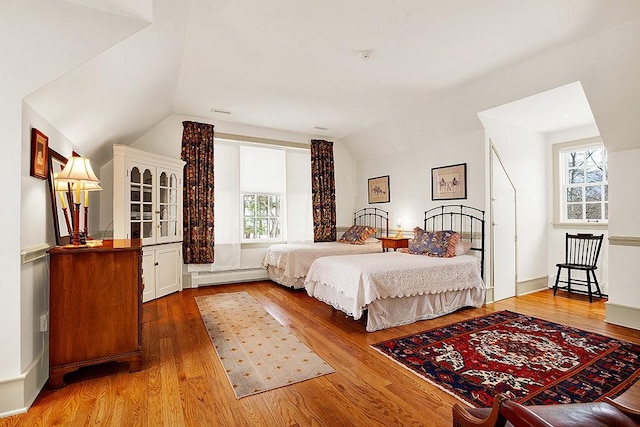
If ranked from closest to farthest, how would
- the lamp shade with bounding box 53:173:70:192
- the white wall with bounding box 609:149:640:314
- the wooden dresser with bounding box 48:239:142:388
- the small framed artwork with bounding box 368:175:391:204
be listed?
the wooden dresser with bounding box 48:239:142:388 → the lamp shade with bounding box 53:173:70:192 → the white wall with bounding box 609:149:640:314 → the small framed artwork with bounding box 368:175:391:204

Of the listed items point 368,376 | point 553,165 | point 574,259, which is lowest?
point 368,376

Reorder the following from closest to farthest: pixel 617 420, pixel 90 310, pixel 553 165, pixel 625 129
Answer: pixel 617 420 < pixel 90 310 < pixel 625 129 < pixel 553 165

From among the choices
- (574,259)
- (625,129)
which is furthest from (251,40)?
(574,259)

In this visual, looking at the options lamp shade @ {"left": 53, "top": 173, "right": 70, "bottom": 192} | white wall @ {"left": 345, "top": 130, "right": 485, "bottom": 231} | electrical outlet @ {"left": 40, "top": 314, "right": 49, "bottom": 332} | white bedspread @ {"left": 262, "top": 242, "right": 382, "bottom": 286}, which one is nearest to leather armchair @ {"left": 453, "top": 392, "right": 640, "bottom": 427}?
electrical outlet @ {"left": 40, "top": 314, "right": 49, "bottom": 332}

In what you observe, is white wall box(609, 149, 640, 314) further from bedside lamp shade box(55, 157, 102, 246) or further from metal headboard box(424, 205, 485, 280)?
bedside lamp shade box(55, 157, 102, 246)

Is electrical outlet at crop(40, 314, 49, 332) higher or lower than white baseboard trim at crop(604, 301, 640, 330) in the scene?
higher

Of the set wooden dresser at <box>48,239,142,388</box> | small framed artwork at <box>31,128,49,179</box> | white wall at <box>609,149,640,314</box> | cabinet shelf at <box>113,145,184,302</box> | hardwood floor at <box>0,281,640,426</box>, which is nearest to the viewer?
hardwood floor at <box>0,281,640,426</box>

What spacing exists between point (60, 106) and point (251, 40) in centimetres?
161

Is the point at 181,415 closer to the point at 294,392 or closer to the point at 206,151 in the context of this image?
the point at 294,392

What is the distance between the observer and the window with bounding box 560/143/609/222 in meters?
4.68

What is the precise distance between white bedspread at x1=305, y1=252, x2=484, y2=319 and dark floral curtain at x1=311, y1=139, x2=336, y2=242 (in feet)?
7.46

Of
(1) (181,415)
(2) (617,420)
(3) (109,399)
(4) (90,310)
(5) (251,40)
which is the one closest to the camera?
(2) (617,420)

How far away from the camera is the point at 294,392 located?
7.07ft

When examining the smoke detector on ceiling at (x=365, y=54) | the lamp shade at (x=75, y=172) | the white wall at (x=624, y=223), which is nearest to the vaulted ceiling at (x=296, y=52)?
the smoke detector on ceiling at (x=365, y=54)
